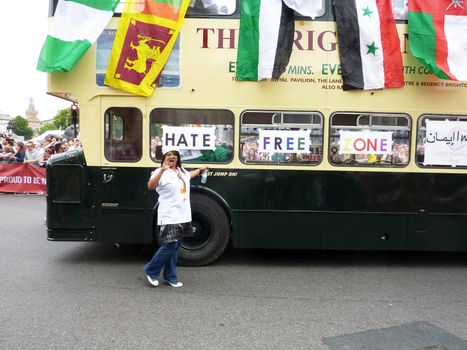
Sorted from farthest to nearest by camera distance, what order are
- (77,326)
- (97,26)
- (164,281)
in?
1. (97,26)
2. (164,281)
3. (77,326)

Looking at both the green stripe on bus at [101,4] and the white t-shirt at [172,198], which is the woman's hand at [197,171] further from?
the green stripe on bus at [101,4]

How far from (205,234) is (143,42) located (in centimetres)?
275

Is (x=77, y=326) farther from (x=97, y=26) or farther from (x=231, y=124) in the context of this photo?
(x=97, y=26)

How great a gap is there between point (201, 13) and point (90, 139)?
7.44ft

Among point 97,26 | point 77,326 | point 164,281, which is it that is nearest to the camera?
point 77,326

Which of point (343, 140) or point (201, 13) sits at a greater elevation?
point (201, 13)

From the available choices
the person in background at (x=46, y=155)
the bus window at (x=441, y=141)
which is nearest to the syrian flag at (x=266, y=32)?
the bus window at (x=441, y=141)

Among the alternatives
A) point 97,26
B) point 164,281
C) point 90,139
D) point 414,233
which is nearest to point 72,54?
point 97,26

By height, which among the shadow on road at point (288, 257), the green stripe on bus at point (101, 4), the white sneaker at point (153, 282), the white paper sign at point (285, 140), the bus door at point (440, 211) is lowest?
the shadow on road at point (288, 257)

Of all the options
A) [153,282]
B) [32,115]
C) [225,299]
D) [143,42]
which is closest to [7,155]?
[143,42]

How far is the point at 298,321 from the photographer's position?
4.73m

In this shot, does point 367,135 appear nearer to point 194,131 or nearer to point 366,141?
point 366,141

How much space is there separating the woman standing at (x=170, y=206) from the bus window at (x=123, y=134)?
1.04m

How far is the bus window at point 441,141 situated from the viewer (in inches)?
256
